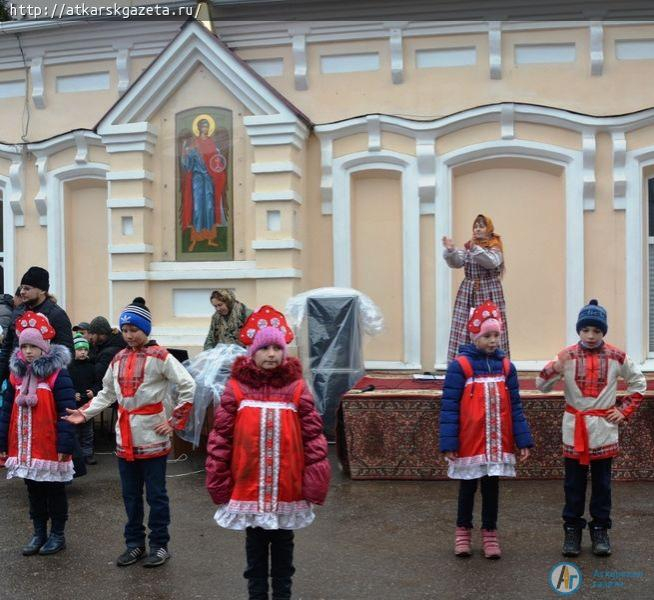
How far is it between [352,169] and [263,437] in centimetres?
625

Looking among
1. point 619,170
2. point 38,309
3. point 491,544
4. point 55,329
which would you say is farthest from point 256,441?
point 619,170

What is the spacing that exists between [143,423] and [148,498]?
1.46 feet

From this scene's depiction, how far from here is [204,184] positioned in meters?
10.0

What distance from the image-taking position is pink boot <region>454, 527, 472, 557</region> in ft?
17.6

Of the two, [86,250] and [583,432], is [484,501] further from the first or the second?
[86,250]

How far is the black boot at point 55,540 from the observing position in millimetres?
5590

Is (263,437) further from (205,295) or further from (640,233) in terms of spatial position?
(640,233)

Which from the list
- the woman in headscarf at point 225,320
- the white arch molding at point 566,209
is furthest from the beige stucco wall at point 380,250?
the woman in headscarf at point 225,320

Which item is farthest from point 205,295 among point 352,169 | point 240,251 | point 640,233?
point 640,233

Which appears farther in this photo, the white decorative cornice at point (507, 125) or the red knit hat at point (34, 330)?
the white decorative cornice at point (507, 125)

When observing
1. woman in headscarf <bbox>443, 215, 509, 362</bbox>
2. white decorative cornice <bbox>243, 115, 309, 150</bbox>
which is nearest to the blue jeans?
woman in headscarf <bbox>443, 215, 509, 362</bbox>

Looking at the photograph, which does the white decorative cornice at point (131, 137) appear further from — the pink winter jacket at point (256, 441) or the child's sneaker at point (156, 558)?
the pink winter jacket at point (256, 441)

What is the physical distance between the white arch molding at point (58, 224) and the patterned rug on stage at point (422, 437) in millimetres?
4926

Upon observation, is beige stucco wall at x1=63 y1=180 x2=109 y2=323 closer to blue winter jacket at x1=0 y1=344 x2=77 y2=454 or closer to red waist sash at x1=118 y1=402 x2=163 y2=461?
blue winter jacket at x1=0 y1=344 x2=77 y2=454
